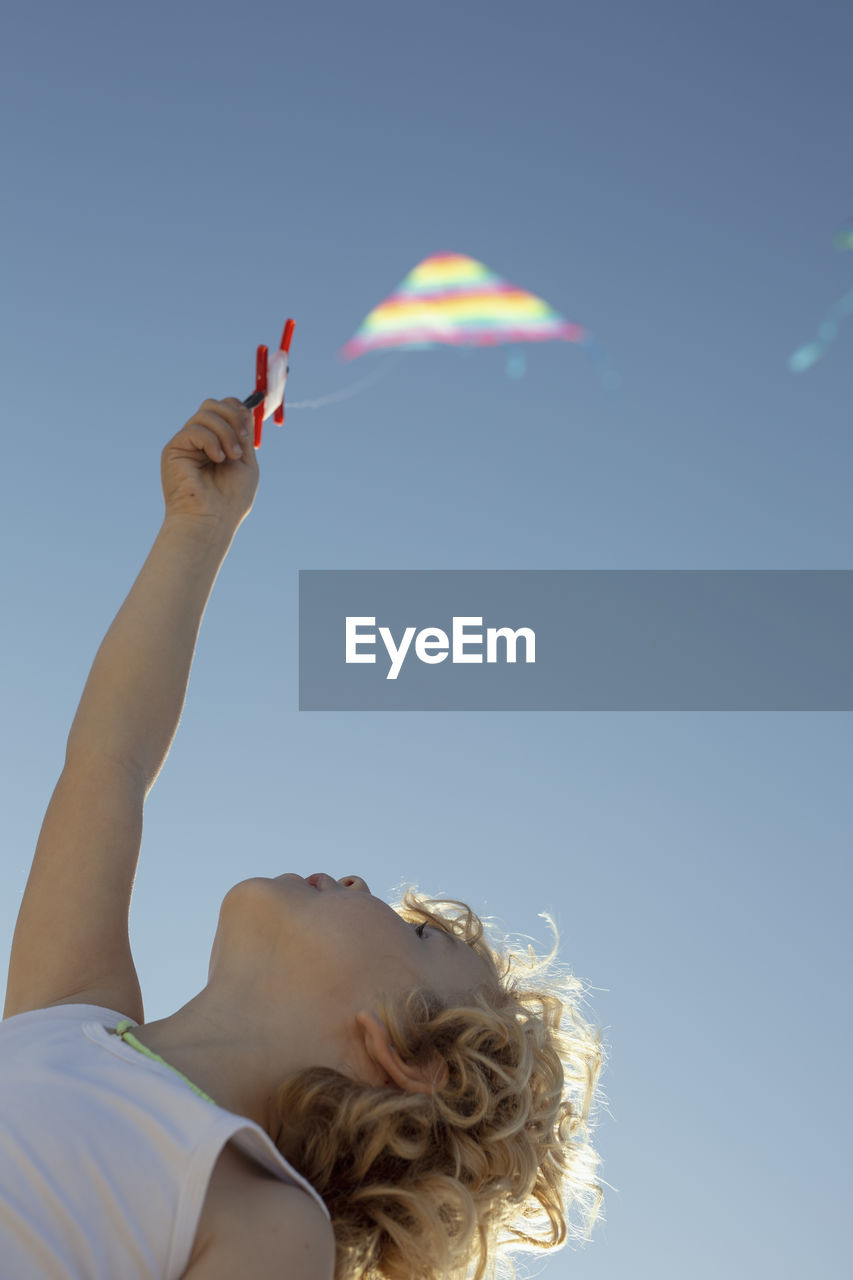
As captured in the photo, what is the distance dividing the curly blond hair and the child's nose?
285 mm

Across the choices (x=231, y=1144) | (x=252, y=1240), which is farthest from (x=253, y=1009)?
(x=252, y=1240)

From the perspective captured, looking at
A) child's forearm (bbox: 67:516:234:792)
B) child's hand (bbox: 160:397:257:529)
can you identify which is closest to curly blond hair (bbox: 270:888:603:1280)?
child's forearm (bbox: 67:516:234:792)

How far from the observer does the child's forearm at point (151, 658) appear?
2.64 metres

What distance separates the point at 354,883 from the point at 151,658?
0.73m

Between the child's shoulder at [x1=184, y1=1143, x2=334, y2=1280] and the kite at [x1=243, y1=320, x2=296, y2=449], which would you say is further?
the kite at [x1=243, y1=320, x2=296, y2=449]

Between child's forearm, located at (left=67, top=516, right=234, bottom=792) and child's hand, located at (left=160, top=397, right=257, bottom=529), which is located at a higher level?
child's hand, located at (left=160, top=397, right=257, bottom=529)

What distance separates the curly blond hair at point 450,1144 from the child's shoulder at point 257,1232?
0.39m

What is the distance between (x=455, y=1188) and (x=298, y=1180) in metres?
0.50

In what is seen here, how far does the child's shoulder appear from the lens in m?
1.56

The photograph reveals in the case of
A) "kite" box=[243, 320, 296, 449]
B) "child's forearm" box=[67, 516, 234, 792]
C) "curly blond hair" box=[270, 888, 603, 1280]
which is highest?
"kite" box=[243, 320, 296, 449]

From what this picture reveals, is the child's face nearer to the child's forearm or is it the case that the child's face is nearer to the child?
the child

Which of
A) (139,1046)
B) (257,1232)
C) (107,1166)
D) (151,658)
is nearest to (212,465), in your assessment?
(151,658)

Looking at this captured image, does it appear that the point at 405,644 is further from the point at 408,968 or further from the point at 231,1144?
the point at 231,1144

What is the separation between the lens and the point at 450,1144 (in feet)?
7.29
